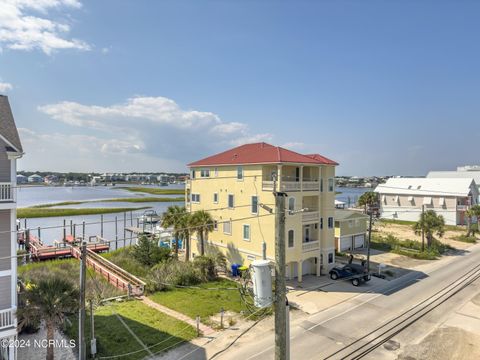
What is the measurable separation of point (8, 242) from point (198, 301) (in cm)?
1274

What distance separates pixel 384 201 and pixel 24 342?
242 ft

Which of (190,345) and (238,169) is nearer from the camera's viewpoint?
(190,345)

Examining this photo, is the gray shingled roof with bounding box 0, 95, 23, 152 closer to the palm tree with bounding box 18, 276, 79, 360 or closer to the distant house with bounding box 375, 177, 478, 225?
the palm tree with bounding box 18, 276, 79, 360

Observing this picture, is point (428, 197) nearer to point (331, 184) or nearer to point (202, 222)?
point (331, 184)

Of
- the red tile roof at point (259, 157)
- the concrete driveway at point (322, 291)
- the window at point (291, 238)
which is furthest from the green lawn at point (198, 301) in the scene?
the red tile roof at point (259, 157)

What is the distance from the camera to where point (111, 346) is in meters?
15.8

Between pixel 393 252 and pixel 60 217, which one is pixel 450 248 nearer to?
pixel 393 252

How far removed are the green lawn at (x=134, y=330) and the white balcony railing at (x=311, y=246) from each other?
43.2 feet

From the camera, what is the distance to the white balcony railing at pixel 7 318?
12.8 meters

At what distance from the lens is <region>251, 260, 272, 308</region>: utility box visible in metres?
9.06

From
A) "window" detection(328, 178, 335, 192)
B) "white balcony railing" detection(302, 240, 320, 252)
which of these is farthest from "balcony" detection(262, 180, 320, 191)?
"white balcony railing" detection(302, 240, 320, 252)

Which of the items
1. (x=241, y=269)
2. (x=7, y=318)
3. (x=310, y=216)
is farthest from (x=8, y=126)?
(x=310, y=216)

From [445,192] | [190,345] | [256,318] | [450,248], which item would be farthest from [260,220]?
[445,192]

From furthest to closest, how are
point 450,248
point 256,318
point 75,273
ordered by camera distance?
point 450,248, point 75,273, point 256,318
